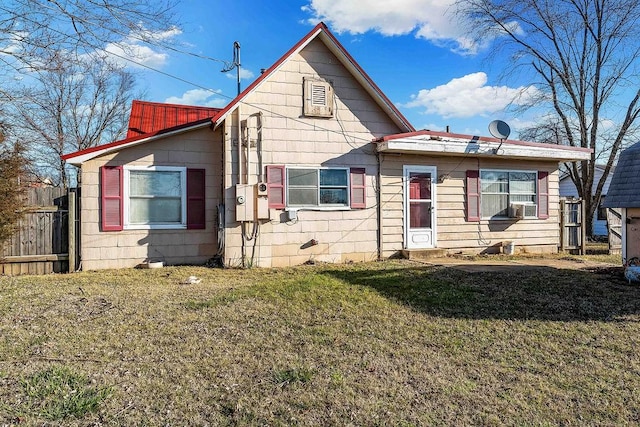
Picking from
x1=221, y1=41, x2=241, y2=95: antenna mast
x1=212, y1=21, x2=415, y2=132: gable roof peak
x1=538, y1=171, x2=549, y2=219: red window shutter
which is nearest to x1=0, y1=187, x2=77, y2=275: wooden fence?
x1=212, y1=21, x2=415, y2=132: gable roof peak

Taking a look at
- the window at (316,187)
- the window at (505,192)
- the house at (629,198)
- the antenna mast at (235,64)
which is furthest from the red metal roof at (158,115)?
the house at (629,198)

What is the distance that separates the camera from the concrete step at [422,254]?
9664mm

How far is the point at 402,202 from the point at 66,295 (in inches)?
284

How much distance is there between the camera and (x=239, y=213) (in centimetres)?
833

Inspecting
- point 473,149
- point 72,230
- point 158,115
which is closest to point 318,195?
point 473,149

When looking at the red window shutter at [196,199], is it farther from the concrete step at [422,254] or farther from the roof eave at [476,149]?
the concrete step at [422,254]

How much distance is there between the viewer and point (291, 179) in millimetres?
8969

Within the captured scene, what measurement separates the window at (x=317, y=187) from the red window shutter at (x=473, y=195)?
347 centimetres

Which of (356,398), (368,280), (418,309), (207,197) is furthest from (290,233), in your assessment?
(356,398)

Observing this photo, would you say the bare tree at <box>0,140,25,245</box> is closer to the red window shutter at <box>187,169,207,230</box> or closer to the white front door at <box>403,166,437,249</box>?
the red window shutter at <box>187,169,207,230</box>

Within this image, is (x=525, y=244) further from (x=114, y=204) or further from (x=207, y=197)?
(x=114, y=204)

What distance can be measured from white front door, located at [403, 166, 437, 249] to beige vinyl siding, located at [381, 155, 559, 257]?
0.15 metres

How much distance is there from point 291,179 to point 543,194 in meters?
7.45

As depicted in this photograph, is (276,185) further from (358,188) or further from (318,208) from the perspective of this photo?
(358,188)
